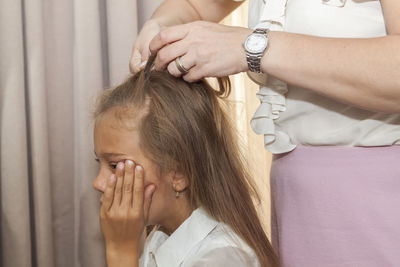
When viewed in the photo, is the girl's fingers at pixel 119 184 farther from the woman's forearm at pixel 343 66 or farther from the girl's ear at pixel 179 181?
the woman's forearm at pixel 343 66

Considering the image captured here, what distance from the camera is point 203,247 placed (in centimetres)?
106

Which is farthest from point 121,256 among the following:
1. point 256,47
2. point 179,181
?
point 256,47

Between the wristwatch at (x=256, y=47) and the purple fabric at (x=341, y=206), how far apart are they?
0.69 feet

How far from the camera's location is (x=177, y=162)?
1122 mm

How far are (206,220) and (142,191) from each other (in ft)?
0.52

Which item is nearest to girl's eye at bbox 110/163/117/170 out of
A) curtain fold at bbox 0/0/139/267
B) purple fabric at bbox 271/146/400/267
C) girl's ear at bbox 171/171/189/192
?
girl's ear at bbox 171/171/189/192

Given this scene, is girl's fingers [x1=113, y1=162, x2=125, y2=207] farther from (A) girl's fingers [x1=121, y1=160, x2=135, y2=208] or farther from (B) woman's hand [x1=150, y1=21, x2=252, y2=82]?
(B) woman's hand [x1=150, y1=21, x2=252, y2=82]

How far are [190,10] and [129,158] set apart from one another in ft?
1.38

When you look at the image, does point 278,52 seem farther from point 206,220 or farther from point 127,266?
point 127,266

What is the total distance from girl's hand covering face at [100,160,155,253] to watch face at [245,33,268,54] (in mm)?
368

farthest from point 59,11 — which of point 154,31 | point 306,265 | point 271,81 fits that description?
point 306,265

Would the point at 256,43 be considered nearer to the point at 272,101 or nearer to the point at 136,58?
the point at 272,101

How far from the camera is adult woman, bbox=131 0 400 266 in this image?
0.81 meters

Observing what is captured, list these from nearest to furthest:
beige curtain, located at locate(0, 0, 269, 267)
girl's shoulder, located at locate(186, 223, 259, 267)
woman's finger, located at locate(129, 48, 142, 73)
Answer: girl's shoulder, located at locate(186, 223, 259, 267) < woman's finger, located at locate(129, 48, 142, 73) < beige curtain, located at locate(0, 0, 269, 267)
